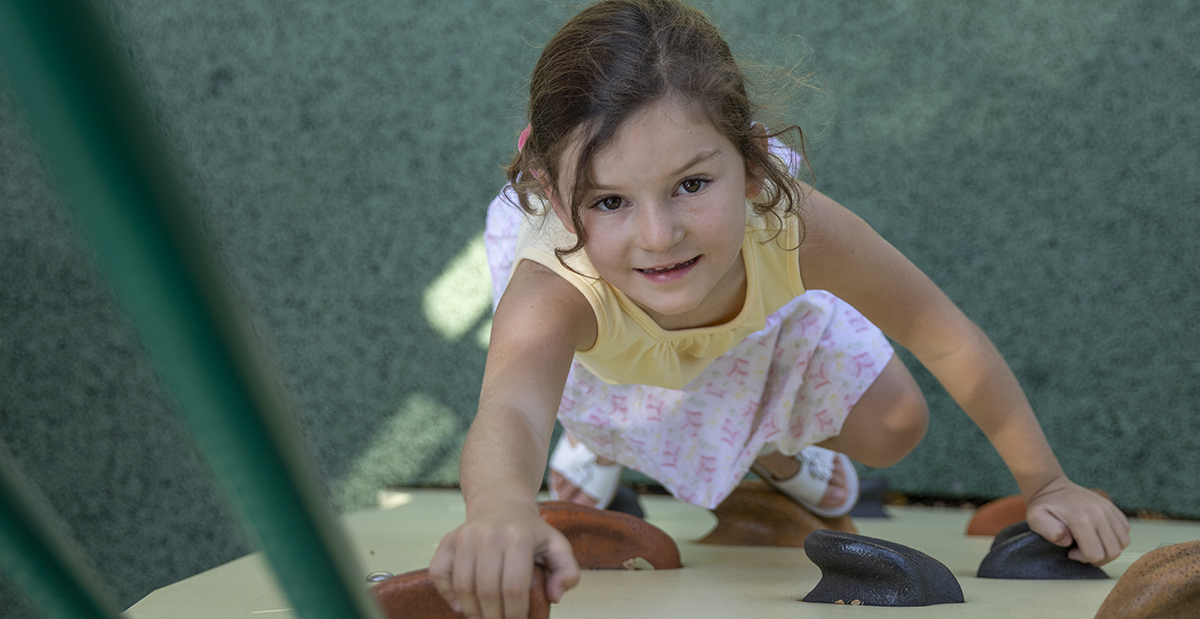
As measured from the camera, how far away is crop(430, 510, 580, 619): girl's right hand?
1.44ft

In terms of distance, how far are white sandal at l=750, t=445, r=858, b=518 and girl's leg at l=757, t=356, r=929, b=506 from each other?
62mm

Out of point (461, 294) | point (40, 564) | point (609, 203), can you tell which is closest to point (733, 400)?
point (609, 203)

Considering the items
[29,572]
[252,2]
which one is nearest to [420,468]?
[252,2]

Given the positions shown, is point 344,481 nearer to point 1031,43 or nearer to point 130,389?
point 130,389

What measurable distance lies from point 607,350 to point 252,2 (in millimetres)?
891

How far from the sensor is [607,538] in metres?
0.74

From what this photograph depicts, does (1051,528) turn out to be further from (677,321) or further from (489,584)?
(489,584)

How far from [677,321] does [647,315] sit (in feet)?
0.15

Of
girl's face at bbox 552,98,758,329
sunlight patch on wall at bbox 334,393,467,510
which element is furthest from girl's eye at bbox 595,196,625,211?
sunlight patch on wall at bbox 334,393,467,510

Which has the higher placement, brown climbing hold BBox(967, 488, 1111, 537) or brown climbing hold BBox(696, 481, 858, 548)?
brown climbing hold BBox(696, 481, 858, 548)

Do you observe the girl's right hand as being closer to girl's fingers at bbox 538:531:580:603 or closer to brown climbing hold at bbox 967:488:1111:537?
girl's fingers at bbox 538:531:580:603

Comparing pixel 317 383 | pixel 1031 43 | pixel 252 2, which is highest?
pixel 252 2

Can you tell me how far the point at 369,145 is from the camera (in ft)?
4.42

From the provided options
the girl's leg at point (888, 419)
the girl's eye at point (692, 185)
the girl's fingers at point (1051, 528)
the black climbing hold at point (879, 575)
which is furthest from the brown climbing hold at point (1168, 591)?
the girl's leg at point (888, 419)
